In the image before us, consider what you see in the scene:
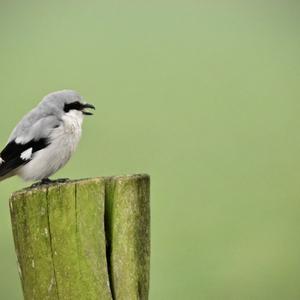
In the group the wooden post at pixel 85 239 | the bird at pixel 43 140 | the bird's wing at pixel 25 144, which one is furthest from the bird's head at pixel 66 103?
the wooden post at pixel 85 239

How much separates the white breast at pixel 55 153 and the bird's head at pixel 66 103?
0.18ft

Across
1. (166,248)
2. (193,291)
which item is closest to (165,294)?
(193,291)

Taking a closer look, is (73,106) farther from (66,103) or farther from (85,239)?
(85,239)

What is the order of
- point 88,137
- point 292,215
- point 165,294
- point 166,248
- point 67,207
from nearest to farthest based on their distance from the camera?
point 67,207, point 165,294, point 166,248, point 292,215, point 88,137

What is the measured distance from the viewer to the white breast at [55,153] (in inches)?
194

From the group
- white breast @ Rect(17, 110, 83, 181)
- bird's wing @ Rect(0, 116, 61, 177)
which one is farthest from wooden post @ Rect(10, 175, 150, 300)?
white breast @ Rect(17, 110, 83, 181)

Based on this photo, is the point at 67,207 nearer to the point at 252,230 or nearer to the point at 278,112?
the point at 252,230

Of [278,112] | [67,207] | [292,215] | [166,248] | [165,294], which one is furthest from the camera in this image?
[278,112]

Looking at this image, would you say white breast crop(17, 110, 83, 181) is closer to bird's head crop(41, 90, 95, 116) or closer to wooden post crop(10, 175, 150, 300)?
bird's head crop(41, 90, 95, 116)

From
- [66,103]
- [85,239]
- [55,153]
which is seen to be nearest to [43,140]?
[55,153]

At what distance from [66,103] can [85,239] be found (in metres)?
2.15

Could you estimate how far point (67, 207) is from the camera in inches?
122

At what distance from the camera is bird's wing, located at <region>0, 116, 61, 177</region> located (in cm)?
479

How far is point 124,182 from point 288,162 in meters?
7.03
